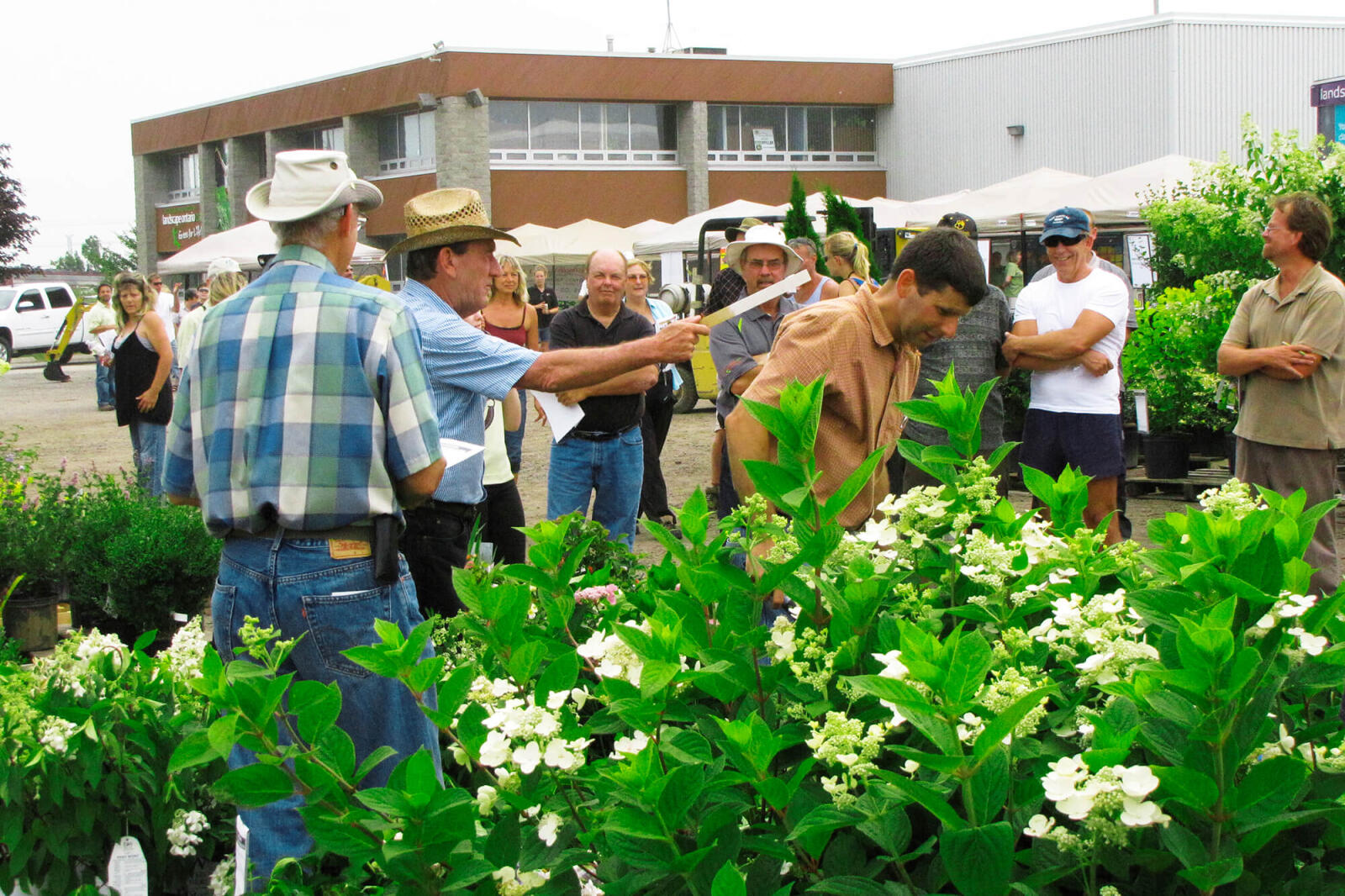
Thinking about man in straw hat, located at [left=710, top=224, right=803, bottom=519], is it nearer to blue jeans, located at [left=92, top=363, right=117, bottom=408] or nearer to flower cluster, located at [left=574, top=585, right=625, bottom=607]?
flower cluster, located at [left=574, top=585, right=625, bottom=607]

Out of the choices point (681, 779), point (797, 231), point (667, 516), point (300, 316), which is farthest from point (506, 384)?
point (797, 231)

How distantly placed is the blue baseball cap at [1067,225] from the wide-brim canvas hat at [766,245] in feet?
4.44

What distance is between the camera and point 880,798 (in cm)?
151

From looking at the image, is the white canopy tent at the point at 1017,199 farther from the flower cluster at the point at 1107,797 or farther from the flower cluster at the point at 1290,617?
the flower cluster at the point at 1107,797

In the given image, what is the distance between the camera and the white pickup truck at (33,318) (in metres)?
35.2

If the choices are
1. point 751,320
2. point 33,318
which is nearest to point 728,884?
point 751,320

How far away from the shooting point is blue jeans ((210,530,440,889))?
2.79 m

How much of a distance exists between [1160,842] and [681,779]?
52cm

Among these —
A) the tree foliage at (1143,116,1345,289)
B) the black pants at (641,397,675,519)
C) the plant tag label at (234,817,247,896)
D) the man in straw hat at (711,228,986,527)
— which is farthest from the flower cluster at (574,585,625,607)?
the tree foliage at (1143,116,1345,289)

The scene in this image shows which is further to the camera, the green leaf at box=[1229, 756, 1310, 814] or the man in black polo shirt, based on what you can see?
the man in black polo shirt

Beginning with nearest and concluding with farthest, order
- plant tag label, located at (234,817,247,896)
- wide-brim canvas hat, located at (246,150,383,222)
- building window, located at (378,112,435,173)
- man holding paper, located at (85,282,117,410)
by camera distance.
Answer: plant tag label, located at (234,817,247,896) → wide-brim canvas hat, located at (246,150,383,222) → man holding paper, located at (85,282,117,410) → building window, located at (378,112,435,173)

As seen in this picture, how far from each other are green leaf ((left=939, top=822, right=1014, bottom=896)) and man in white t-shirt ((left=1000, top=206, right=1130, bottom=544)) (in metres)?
4.87

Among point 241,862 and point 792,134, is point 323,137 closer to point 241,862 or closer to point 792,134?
point 792,134

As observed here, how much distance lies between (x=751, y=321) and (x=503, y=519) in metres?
2.14
